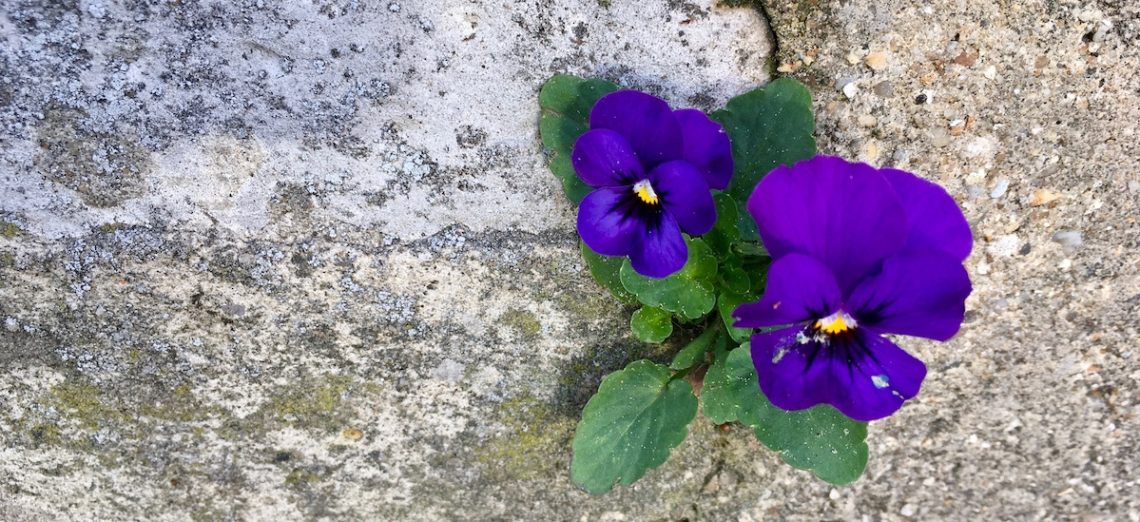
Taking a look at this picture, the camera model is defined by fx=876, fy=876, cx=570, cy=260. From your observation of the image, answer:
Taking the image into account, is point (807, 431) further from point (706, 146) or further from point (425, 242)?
point (425, 242)

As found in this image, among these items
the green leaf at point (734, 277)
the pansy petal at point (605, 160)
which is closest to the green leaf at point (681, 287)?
the green leaf at point (734, 277)

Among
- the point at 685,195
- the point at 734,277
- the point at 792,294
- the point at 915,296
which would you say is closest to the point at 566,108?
the point at 685,195

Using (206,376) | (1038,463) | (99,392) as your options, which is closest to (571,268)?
(206,376)

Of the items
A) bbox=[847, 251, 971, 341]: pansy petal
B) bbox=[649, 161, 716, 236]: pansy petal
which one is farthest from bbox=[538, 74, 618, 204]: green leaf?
bbox=[847, 251, 971, 341]: pansy petal

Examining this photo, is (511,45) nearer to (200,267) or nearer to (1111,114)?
(200,267)

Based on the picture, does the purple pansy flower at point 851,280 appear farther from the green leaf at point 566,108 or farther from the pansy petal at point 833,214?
the green leaf at point 566,108

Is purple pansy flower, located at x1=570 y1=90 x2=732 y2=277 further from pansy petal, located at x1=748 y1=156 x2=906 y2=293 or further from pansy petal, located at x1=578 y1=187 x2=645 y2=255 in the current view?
pansy petal, located at x1=748 y1=156 x2=906 y2=293
